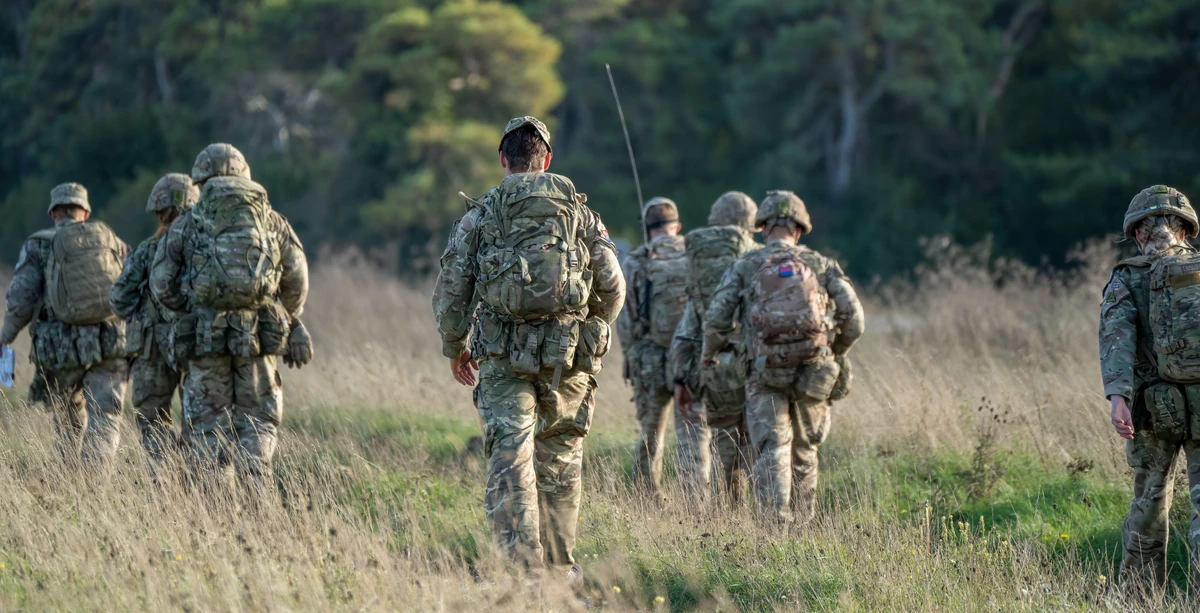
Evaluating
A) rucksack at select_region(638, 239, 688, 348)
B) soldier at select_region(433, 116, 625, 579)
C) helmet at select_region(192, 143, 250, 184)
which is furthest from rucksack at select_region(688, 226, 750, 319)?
helmet at select_region(192, 143, 250, 184)

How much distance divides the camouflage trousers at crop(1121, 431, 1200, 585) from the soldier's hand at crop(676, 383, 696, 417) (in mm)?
2716

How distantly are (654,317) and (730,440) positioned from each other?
1.02 metres

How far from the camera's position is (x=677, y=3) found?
3247cm

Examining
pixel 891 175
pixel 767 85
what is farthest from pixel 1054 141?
pixel 767 85

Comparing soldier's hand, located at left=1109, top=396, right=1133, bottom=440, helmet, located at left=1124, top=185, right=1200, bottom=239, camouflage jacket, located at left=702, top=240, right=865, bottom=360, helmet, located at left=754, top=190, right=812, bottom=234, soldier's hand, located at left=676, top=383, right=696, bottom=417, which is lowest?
soldier's hand, located at left=1109, top=396, right=1133, bottom=440

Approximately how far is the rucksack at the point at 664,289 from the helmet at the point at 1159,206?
Answer: 2992 millimetres

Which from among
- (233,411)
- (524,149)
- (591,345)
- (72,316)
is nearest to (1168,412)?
(591,345)

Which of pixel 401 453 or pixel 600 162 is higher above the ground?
pixel 600 162

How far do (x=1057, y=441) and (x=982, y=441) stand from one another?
63 cm

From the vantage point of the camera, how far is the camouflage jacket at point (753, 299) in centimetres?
680

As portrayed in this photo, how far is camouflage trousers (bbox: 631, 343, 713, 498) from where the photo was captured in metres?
7.79

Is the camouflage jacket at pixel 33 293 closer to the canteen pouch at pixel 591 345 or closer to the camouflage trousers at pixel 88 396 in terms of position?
the camouflage trousers at pixel 88 396

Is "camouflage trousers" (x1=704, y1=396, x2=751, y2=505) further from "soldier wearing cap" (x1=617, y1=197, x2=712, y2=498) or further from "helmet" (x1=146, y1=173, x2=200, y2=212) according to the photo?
"helmet" (x1=146, y1=173, x2=200, y2=212)

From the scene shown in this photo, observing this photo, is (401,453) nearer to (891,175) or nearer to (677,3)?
(891,175)
